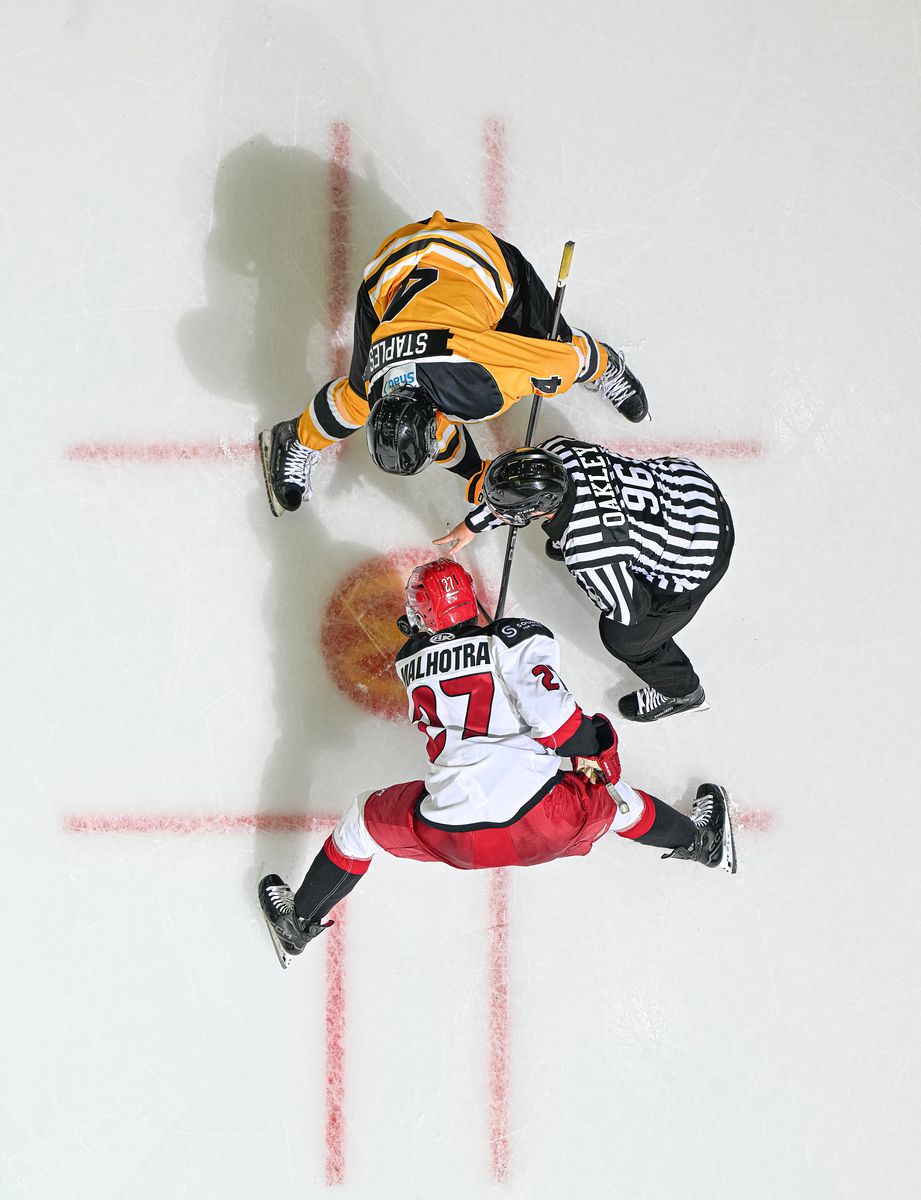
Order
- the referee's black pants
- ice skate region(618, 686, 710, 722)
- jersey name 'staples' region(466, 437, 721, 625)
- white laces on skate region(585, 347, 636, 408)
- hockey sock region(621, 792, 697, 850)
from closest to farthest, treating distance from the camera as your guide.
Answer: jersey name 'staples' region(466, 437, 721, 625) < the referee's black pants < hockey sock region(621, 792, 697, 850) < white laces on skate region(585, 347, 636, 408) < ice skate region(618, 686, 710, 722)

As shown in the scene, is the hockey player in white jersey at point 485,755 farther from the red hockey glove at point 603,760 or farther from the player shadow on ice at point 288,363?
the player shadow on ice at point 288,363

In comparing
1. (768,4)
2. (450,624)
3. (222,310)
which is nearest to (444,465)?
(450,624)

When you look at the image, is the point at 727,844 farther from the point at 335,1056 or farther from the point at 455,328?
the point at 455,328

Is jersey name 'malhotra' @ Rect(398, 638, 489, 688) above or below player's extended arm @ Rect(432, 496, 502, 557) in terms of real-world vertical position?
below

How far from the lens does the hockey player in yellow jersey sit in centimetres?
297

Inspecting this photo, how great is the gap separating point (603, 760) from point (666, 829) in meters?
0.61

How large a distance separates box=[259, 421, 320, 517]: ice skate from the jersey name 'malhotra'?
1.04 m

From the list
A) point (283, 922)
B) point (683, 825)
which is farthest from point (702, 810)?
point (283, 922)

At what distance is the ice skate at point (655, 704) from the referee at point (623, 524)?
1.41ft

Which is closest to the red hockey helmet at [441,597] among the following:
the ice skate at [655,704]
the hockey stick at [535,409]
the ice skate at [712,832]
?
the hockey stick at [535,409]

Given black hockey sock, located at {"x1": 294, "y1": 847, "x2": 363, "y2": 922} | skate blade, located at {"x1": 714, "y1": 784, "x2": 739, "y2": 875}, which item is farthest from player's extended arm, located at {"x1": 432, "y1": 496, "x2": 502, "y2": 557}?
skate blade, located at {"x1": 714, "y1": 784, "x2": 739, "y2": 875}

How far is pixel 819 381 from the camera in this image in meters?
4.25

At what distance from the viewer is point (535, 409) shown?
3.78 m

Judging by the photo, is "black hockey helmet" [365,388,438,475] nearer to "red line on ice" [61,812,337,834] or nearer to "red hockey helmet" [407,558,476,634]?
"red hockey helmet" [407,558,476,634]
